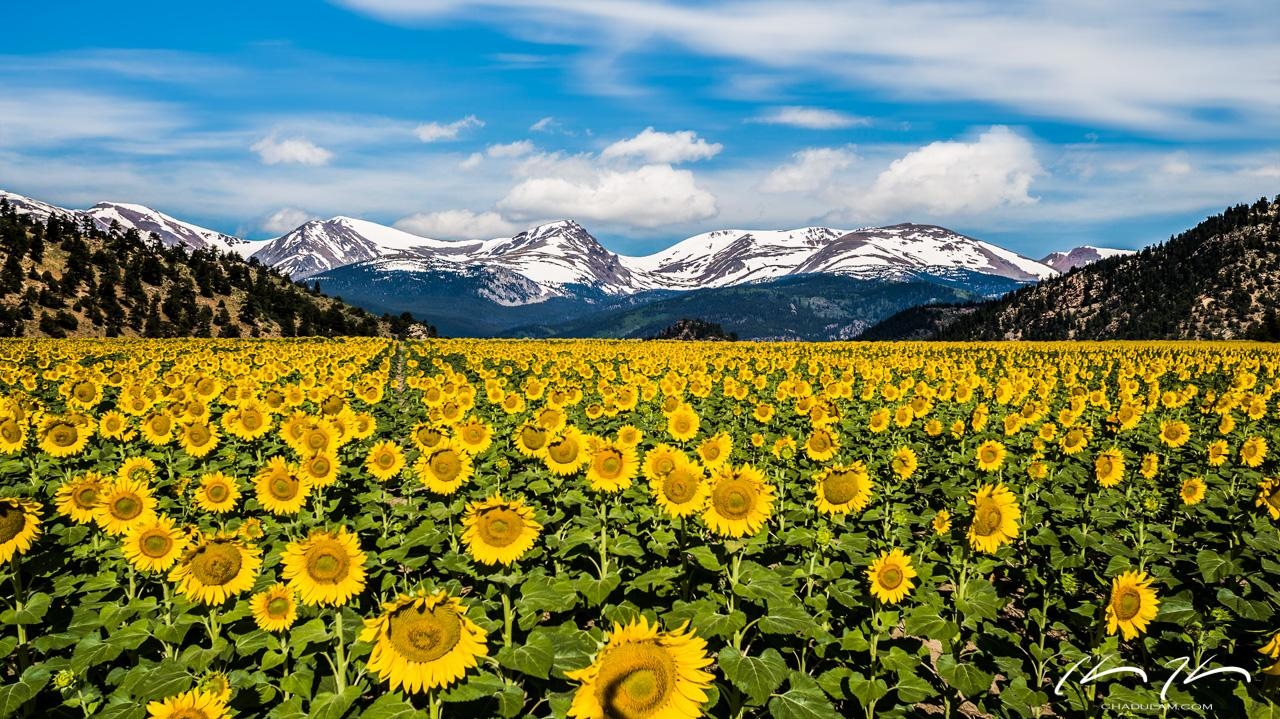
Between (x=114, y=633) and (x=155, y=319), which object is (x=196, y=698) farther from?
(x=155, y=319)

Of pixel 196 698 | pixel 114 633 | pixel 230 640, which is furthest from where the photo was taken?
pixel 230 640

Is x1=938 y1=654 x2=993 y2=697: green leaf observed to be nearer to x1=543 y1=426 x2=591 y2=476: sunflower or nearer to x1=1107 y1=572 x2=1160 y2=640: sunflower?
x1=1107 y1=572 x2=1160 y2=640: sunflower

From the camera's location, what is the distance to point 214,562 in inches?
214

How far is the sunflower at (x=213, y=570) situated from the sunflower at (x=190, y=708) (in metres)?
1.65

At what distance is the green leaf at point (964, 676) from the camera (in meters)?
5.39

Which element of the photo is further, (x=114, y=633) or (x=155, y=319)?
(x=155, y=319)

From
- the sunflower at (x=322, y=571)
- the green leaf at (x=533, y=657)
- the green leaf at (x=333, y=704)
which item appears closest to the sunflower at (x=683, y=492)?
the green leaf at (x=533, y=657)

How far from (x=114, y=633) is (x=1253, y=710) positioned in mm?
9561

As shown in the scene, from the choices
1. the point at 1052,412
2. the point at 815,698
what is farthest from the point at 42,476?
the point at 1052,412

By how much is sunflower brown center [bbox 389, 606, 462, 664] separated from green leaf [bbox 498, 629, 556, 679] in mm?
791

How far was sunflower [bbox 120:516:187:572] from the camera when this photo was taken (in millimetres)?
5859

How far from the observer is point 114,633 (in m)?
5.63

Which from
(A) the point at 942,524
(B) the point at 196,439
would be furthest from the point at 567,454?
(B) the point at 196,439

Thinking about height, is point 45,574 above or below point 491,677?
below
